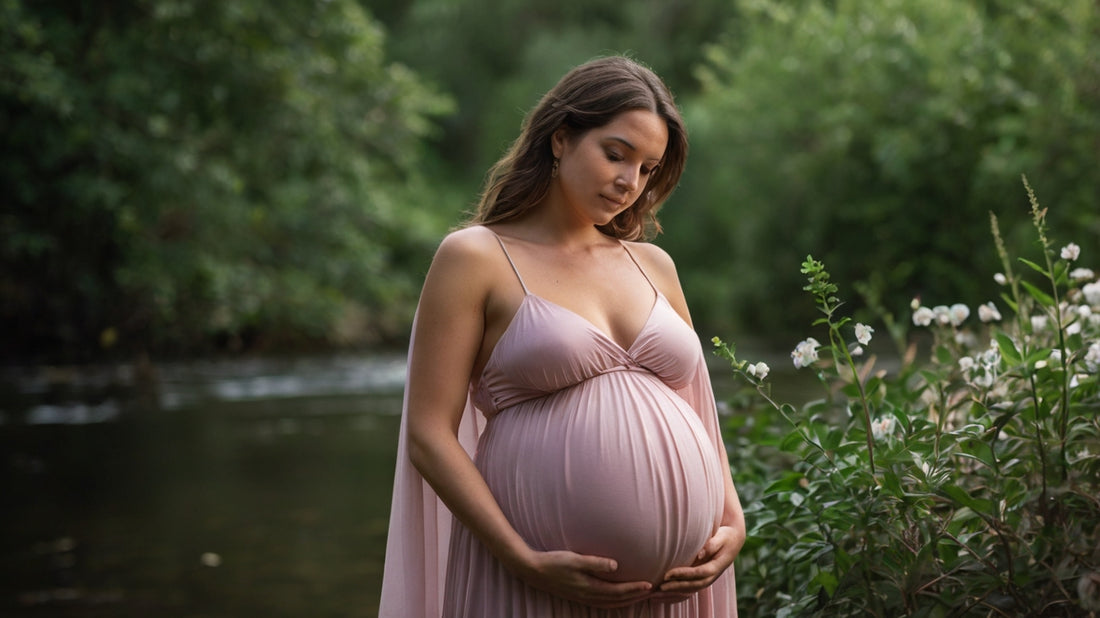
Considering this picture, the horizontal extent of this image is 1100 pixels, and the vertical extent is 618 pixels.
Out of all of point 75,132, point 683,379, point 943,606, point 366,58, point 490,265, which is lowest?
point 943,606

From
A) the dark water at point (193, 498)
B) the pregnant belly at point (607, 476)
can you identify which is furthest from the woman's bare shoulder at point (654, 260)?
the dark water at point (193, 498)

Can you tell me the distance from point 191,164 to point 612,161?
14697mm

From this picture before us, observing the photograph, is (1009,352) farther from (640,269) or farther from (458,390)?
(458,390)

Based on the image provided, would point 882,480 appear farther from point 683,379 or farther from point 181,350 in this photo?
point 181,350

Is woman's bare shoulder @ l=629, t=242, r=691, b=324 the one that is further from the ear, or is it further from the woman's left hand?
the woman's left hand

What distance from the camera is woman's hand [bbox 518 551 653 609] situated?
2.46 metres

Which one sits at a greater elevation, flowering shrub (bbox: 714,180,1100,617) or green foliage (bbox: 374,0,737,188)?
green foliage (bbox: 374,0,737,188)

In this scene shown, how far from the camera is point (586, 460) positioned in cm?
254

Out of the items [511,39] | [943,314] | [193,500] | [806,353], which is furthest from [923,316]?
[511,39]

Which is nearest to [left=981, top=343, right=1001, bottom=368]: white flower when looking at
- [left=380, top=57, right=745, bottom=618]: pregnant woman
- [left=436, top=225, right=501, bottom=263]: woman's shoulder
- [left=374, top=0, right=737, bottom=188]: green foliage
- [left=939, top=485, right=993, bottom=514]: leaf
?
[left=939, top=485, right=993, bottom=514]: leaf

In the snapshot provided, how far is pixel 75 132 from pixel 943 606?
14.6 m

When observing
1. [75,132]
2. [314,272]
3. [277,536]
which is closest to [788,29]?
[314,272]

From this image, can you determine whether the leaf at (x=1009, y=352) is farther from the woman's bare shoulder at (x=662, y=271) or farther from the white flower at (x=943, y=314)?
the woman's bare shoulder at (x=662, y=271)

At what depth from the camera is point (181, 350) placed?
24.0 metres
